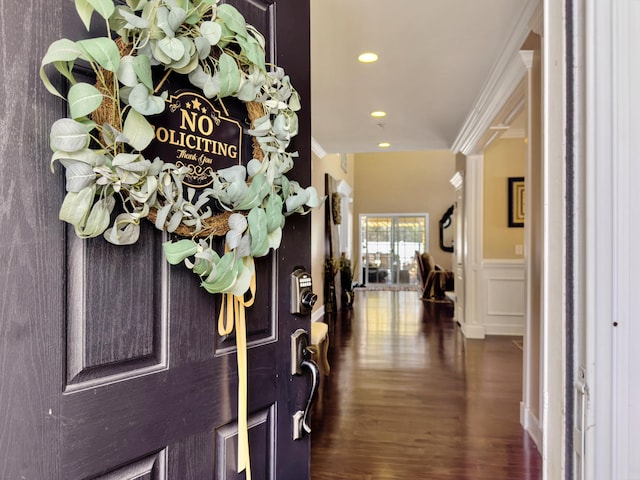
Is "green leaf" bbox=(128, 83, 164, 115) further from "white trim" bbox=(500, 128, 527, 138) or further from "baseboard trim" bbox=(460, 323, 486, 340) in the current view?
"baseboard trim" bbox=(460, 323, 486, 340)

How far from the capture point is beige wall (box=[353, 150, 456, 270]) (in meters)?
11.6

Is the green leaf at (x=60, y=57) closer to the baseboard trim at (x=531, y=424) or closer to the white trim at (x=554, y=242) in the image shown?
the white trim at (x=554, y=242)

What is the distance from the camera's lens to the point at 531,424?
261cm

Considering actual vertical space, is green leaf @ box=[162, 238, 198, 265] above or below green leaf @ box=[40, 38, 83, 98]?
below

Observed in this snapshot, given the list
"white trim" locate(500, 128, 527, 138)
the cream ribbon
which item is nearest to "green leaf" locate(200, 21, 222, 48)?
the cream ribbon

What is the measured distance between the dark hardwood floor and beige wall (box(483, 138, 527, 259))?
3.92 feet

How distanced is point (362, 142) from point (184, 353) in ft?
17.1

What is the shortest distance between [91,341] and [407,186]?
1171 centimetres

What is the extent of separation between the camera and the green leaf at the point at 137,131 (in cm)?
68

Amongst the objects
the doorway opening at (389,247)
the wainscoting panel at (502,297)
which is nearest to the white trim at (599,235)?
the wainscoting panel at (502,297)

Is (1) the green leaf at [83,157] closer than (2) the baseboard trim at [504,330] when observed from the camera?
Yes

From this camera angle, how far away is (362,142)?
18.7 ft

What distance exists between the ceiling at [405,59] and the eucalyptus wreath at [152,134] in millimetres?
1770

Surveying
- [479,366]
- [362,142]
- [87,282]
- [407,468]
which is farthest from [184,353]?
[362,142]
